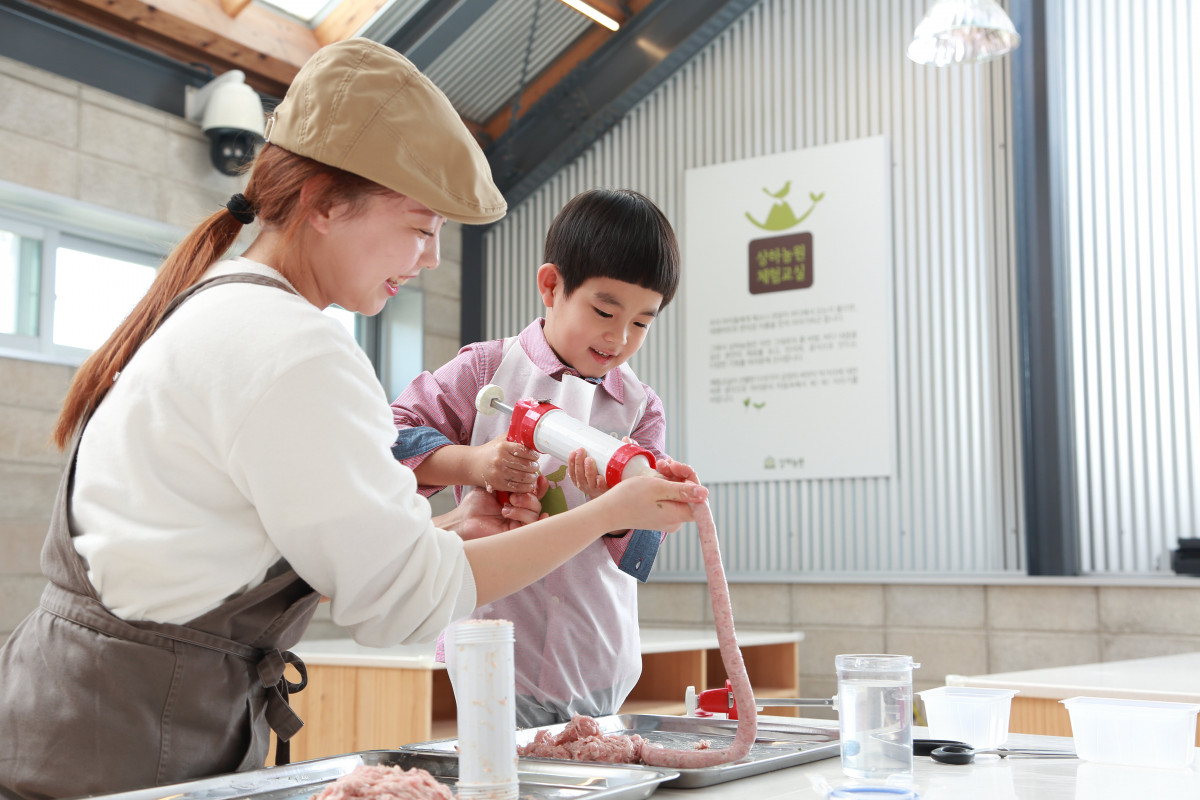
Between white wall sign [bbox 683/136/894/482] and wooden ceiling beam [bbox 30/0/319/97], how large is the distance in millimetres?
1928

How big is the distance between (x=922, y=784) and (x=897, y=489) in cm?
360

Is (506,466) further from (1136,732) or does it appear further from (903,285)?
(903,285)

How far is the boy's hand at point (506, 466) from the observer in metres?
1.31

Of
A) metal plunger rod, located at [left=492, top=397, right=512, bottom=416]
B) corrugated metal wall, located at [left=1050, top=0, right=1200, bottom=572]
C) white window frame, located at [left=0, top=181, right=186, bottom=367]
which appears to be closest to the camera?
metal plunger rod, located at [left=492, top=397, right=512, bottom=416]

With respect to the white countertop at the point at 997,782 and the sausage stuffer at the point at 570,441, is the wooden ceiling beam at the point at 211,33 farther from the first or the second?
the white countertop at the point at 997,782

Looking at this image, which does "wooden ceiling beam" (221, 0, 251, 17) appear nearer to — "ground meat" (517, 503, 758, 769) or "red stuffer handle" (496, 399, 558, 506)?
"red stuffer handle" (496, 399, 558, 506)

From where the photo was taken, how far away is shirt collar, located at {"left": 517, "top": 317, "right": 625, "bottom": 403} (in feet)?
5.20

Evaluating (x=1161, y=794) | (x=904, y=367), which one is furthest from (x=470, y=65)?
(x=1161, y=794)

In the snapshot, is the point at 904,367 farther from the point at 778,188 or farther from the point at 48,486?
the point at 48,486

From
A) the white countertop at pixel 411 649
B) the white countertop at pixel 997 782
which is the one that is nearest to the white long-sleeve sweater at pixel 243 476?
the white countertop at pixel 997 782

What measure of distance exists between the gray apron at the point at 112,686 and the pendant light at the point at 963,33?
2.80 metres

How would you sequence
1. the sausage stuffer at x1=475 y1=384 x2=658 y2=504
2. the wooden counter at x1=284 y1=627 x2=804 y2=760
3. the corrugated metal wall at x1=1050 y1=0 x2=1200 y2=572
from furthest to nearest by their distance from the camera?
the corrugated metal wall at x1=1050 y1=0 x2=1200 y2=572, the wooden counter at x1=284 y1=627 x2=804 y2=760, the sausage stuffer at x1=475 y1=384 x2=658 y2=504

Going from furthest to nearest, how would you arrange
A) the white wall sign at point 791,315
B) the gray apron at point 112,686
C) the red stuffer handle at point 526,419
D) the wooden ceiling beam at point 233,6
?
the white wall sign at point 791,315 → the wooden ceiling beam at point 233,6 → the red stuffer handle at point 526,419 → the gray apron at point 112,686

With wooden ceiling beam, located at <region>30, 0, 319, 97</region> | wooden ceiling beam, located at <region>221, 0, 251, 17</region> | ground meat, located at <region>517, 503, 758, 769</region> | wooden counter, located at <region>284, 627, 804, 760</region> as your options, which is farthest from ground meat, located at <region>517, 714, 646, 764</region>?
wooden ceiling beam, located at <region>221, 0, 251, 17</region>
